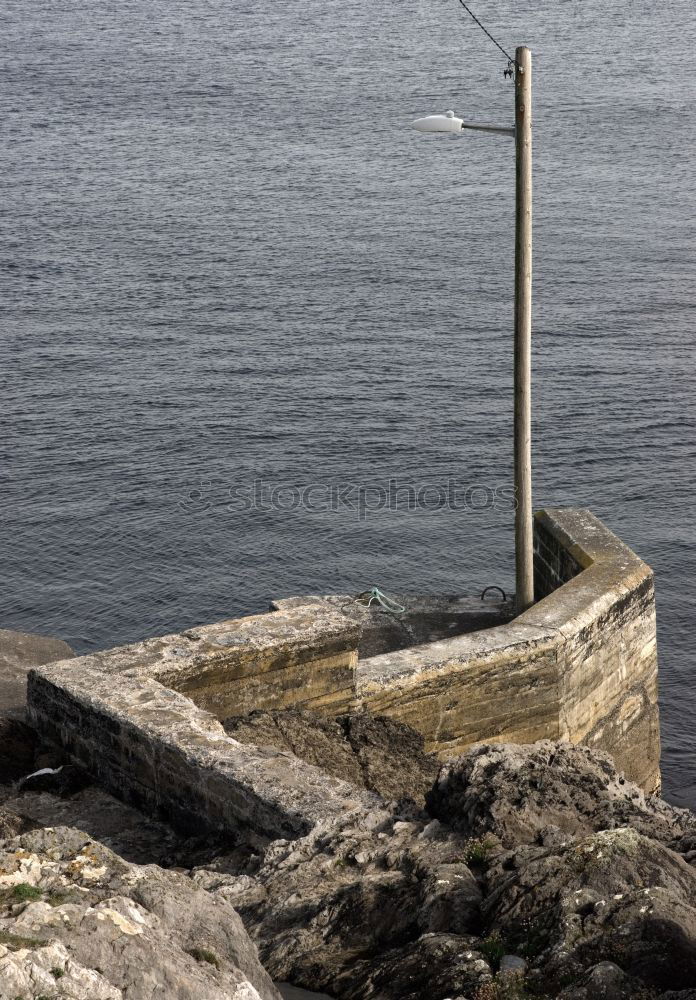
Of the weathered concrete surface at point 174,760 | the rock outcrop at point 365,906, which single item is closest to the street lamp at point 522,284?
the weathered concrete surface at point 174,760

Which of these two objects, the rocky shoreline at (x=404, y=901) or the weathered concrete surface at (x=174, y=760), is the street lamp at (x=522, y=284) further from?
the rocky shoreline at (x=404, y=901)

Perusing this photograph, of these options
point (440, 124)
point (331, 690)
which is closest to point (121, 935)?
point (331, 690)

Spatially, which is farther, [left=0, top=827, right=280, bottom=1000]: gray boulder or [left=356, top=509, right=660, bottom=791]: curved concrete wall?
[left=356, top=509, right=660, bottom=791]: curved concrete wall

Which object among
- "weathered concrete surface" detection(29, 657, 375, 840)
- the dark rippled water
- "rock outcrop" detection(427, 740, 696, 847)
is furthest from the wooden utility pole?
the dark rippled water

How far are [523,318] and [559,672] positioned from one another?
3363mm

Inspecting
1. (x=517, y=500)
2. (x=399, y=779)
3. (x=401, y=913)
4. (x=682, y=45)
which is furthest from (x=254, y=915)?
(x=682, y=45)

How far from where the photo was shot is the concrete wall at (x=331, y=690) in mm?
7496

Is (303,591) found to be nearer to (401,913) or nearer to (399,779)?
(399,779)

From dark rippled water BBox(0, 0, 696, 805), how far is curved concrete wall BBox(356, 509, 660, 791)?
5.46m

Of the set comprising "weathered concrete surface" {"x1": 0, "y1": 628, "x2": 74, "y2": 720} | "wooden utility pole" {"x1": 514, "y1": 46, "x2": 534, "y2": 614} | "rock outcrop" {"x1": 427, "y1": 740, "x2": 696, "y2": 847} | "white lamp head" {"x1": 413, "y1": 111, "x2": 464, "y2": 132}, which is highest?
"white lamp head" {"x1": 413, "y1": 111, "x2": 464, "y2": 132}

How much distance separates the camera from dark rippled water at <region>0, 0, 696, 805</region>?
22953 millimetres

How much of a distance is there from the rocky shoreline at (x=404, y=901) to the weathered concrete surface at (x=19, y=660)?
202cm

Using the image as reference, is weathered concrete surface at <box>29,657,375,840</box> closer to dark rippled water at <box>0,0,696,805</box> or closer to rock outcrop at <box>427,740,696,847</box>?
rock outcrop at <box>427,740,696,847</box>

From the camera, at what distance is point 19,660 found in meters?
10.6
